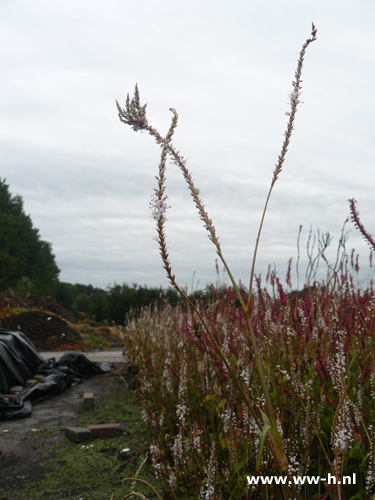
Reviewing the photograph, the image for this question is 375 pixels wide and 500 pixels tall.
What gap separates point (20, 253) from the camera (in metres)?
28.6

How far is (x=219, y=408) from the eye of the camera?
9.70 feet

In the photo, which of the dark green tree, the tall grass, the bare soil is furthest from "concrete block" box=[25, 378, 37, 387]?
the dark green tree

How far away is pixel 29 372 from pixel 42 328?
580cm

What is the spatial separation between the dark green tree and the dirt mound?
41.6ft

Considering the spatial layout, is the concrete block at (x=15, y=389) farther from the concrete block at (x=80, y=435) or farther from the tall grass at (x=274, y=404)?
the tall grass at (x=274, y=404)

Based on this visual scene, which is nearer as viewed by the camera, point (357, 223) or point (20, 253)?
point (357, 223)

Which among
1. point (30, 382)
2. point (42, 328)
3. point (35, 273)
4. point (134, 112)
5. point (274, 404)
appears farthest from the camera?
point (35, 273)

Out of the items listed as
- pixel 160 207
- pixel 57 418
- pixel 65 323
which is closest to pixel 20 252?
pixel 65 323

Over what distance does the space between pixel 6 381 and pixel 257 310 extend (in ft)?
16.6

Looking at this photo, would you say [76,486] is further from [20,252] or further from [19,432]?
[20,252]

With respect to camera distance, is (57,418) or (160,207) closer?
(160,207)

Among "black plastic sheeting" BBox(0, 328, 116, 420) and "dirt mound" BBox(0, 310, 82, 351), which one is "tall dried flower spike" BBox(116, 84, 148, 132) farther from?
"dirt mound" BBox(0, 310, 82, 351)

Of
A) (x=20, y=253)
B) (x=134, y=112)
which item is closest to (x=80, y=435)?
(x=134, y=112)

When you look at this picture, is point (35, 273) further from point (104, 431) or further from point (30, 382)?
point (104, 431)
